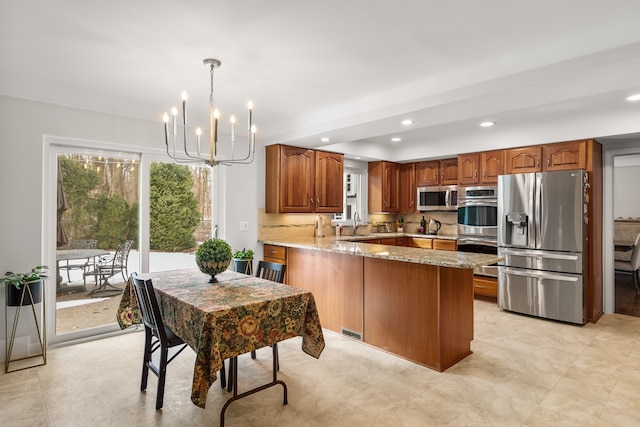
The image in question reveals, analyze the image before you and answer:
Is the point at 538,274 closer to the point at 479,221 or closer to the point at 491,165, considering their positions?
the point at 479,221

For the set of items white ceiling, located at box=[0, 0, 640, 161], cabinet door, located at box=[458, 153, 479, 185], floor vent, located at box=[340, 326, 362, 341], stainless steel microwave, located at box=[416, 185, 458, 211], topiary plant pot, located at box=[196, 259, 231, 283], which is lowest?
floor vent, located at box=[340, 326, 362, 341]

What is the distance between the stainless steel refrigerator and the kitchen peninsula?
1552 mm

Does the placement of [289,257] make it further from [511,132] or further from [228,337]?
[511,132]

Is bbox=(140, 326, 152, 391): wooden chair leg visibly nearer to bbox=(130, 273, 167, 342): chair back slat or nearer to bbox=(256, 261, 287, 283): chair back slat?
bbox=(130, 273, 167, 342): chair back slat

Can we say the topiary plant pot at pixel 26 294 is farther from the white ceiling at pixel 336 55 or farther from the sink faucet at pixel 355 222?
the sink faucet at pixel 355 222

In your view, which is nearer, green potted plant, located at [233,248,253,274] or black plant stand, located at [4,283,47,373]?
black plant stand, located at [4,283,47,373]

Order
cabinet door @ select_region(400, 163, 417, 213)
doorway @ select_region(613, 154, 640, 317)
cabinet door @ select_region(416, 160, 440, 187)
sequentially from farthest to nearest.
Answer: doorway @ select_region(613, 154, 640, 317), cabinet door @ select_region(400, 163, 417, 213), cabinet door @ select_region(416, 160, 440, 187)

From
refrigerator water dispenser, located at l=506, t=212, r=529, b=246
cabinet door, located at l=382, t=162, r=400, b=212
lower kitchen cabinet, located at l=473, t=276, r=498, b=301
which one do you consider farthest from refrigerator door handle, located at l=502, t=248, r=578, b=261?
cabinet door, located at l=382, t=162, r=400, b=212

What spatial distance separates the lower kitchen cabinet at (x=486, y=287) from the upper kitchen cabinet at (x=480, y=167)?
1.33 meters

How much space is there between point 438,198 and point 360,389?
401 centimetres

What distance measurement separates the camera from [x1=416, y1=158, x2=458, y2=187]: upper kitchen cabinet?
573 centimetres

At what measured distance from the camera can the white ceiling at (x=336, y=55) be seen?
199cm

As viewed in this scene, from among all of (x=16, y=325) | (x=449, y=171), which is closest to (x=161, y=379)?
(x=16, y=325)

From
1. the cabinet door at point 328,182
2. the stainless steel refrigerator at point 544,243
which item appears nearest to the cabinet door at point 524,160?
the stainless steel refrigerator at point 544,243
